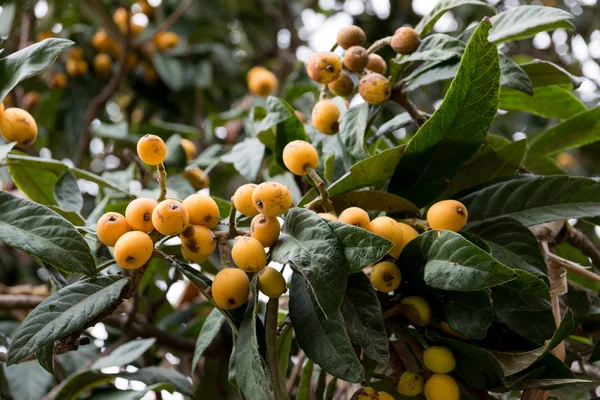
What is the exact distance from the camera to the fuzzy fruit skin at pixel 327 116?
0.86 meters

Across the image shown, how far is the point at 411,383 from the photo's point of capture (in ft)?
2.38

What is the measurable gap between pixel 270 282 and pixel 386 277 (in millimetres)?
128

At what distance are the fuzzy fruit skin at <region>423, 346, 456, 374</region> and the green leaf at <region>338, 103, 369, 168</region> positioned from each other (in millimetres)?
237

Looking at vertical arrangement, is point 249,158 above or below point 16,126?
below

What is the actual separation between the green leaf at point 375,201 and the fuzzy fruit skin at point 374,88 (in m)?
0.12

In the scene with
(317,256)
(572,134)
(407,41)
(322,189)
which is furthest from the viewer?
(572,134)

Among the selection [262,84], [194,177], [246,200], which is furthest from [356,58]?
[262,84]

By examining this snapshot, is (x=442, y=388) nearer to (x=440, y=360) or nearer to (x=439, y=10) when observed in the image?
(x=440, y=360)

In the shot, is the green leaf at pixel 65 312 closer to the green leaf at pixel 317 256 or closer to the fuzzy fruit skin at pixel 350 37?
the green leaf at pixel 317 256

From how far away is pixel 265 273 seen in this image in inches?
26.9

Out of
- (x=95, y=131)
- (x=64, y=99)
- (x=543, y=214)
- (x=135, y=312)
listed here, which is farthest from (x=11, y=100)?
(x=543, y=214)

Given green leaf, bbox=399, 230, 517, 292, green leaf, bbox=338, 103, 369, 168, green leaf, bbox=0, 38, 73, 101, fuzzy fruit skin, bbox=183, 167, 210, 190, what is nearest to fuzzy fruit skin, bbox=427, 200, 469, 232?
green leaf, bbox=399, 230, 517, 292

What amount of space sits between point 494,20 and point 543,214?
26 cm

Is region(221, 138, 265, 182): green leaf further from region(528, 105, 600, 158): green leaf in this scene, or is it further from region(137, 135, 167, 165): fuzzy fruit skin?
region(528, 105, 600, 158): green leaf
